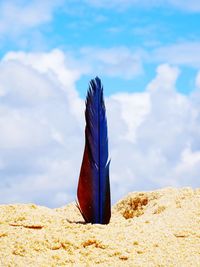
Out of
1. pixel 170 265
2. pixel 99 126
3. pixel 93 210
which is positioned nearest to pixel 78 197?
pixel 93 210

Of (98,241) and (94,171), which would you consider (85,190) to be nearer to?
(94,171)

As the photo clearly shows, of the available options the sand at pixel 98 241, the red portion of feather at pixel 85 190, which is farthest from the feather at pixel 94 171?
the sand at pixel 98 241

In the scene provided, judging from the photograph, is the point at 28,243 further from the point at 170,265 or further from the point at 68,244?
the point at 170,265

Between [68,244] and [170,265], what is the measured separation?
3.14 feet

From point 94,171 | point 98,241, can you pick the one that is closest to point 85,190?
point 94,171

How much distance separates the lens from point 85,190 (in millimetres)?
7062

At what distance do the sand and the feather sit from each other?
0.97 ft

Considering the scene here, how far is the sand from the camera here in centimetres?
535

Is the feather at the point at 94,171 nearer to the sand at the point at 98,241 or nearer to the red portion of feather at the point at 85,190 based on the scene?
the red portion of feather at the point at 85,190

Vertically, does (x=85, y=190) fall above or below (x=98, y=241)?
above

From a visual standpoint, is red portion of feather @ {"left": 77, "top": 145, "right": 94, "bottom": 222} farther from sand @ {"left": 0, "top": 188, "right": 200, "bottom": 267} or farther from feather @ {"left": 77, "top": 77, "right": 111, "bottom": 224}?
sand @ {"left": 0, "top": 188, "right": 200, "bottom": 267}

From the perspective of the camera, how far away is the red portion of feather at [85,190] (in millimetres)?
7030

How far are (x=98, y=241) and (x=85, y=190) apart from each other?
145 cm

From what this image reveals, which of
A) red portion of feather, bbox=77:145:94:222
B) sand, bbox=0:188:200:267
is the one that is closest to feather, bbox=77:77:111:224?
red portion of feather, bbox=77:145:94:222
